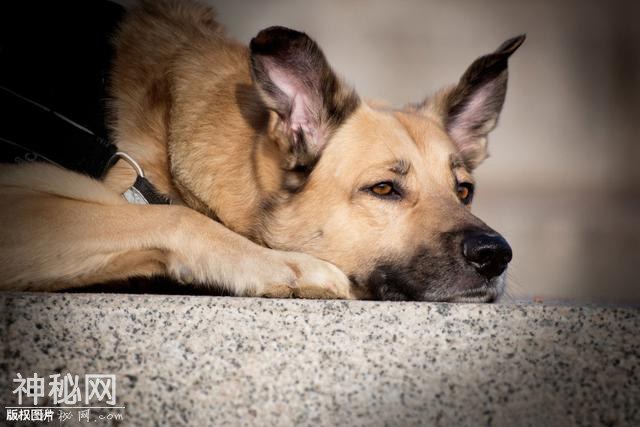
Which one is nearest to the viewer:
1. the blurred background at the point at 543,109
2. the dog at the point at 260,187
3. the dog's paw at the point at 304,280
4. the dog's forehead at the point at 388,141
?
the dog's paw at the point at 304,280

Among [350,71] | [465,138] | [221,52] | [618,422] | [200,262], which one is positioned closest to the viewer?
[618,422]

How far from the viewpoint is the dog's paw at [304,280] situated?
1958 mm

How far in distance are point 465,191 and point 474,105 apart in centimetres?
59

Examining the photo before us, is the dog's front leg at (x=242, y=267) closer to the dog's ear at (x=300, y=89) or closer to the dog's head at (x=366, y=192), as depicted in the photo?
the dog's head at (x=366, y=192)

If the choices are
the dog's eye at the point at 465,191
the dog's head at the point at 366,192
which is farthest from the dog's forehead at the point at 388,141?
the dog's eye at the point at 465,191

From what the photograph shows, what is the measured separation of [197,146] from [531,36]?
16.8ft

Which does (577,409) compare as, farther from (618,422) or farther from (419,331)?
(419,331)

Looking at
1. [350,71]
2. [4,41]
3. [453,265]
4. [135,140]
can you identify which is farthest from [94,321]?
[350,71]

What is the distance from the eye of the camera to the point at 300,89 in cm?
253

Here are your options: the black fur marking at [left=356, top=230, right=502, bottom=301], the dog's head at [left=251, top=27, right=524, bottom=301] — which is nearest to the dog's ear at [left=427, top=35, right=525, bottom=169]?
the dog's head at [left=251, top=27, right=524, bottom=301]

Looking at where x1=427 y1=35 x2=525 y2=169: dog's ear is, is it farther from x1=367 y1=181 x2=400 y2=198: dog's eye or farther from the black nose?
the black nose

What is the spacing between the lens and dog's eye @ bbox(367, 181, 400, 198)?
243 centimetres

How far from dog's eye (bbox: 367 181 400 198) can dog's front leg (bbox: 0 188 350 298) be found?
1.47 feet

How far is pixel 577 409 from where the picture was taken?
1.51 m
